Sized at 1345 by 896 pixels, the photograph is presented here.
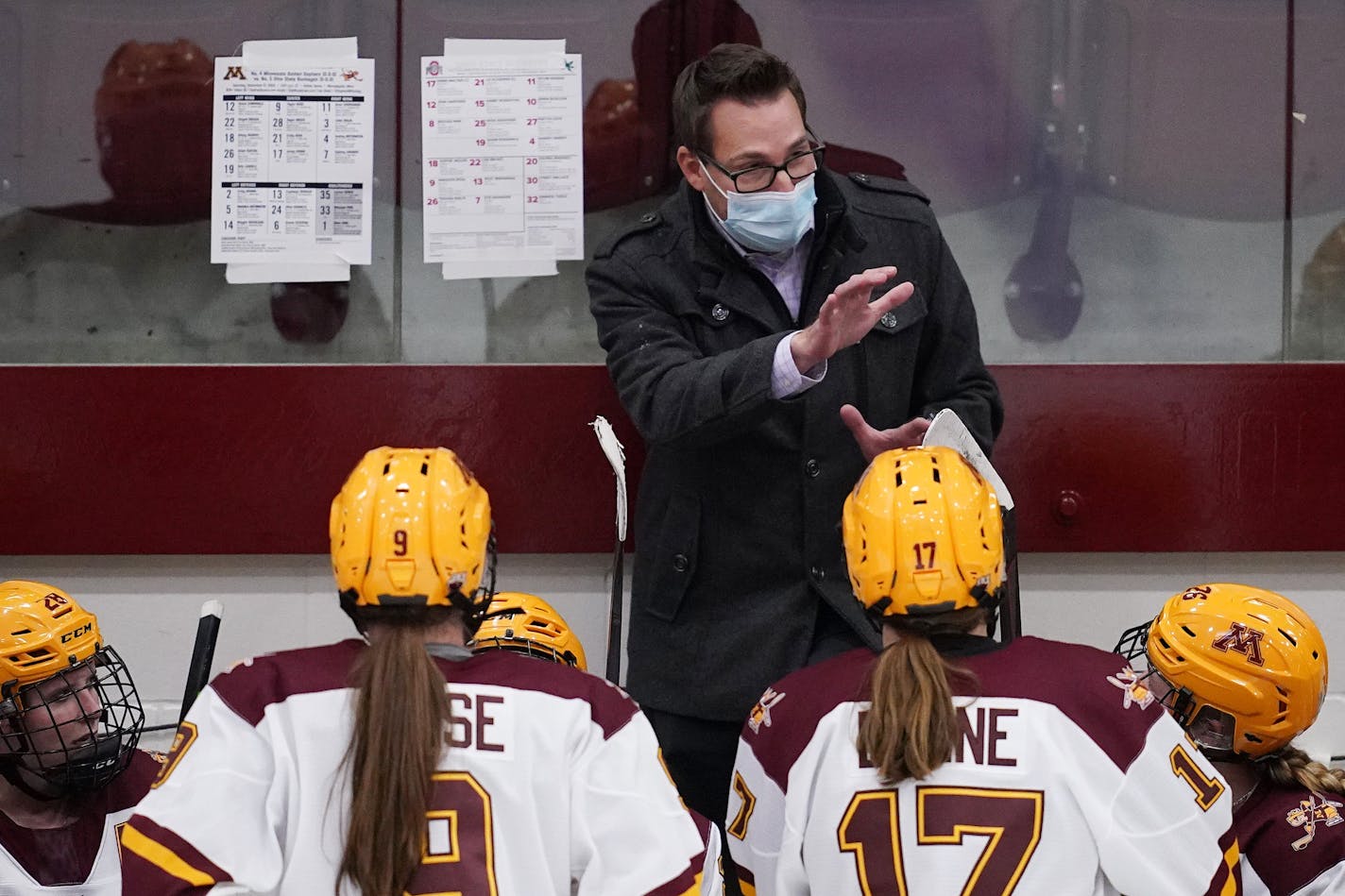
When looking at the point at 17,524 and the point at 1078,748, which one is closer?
the point at 1078,748

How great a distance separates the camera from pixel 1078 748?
1.92 m

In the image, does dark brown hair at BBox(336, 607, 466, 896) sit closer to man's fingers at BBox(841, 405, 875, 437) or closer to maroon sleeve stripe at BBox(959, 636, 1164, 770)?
maroon sleeve stripe at BBox(959, 636, 1164, 770)

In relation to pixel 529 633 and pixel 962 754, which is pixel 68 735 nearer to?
pixel 529 633

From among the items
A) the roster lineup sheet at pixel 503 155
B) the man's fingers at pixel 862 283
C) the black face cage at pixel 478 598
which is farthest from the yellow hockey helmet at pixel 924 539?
the roster lineup sheet at pixel 503 155

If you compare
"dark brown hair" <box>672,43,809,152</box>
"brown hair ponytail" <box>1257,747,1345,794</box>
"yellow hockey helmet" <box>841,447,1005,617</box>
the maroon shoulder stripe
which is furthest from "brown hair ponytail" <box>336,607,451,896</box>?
"brown hair ponytail" <box>1257,747,1345,794</box>

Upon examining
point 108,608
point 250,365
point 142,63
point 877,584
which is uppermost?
point 142,63

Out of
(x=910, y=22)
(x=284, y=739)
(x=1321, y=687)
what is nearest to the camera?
(x=284, y=739)

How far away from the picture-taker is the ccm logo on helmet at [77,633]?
2430 millimetres

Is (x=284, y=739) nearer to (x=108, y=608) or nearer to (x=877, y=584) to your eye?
(x=877, y=584)

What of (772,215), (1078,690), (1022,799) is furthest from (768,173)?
(1022,799)

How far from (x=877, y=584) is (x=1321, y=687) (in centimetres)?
89

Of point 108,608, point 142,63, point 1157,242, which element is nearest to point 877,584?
point 1157,242

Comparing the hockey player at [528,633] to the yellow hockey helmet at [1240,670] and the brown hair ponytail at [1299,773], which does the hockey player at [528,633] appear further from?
the brown hair ponytail at [1299,773]

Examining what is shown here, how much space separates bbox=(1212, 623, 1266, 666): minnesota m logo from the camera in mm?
2346
